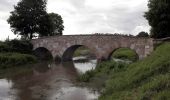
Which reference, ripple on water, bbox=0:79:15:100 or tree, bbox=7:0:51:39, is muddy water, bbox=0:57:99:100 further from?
tree, bbox=7:0:51:39

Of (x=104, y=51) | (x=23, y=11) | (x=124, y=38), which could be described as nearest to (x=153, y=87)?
(x=124, y=38)

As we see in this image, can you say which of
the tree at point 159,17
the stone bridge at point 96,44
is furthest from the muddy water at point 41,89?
the tree at point 159,17

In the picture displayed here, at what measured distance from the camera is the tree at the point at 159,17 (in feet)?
79.2

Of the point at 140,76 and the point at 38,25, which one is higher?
the point at 38,25

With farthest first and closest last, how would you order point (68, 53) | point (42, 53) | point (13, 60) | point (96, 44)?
1. point (42, 53)
2. point (68, 53)
3. point (96, 44)
4. point (13, 60)

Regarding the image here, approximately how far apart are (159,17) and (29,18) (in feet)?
61.9

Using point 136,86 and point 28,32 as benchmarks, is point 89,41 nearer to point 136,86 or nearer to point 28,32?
point 28,32

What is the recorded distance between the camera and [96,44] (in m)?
30.1

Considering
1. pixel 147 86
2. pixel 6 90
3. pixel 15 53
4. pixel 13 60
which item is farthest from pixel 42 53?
pixel 147 86

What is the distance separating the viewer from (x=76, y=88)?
1563 cm

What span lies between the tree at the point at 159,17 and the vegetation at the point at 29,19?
16802 millimetres

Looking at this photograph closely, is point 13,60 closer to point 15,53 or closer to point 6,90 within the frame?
point 15,53

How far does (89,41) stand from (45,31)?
10628 mm

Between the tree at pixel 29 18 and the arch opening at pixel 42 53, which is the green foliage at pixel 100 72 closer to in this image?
the arch opening at pixel 42 53
